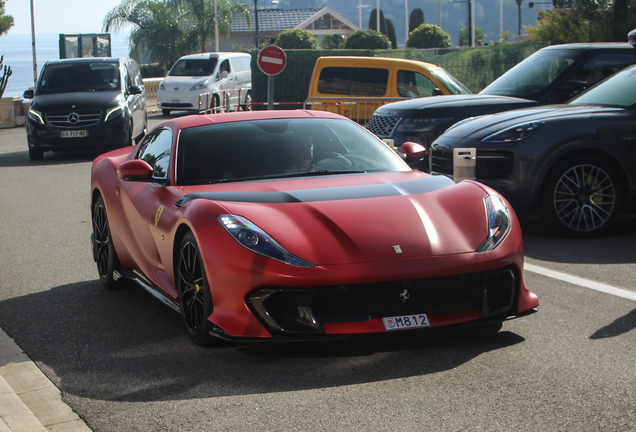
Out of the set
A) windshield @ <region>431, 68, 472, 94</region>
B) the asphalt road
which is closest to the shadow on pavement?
the asphalt road

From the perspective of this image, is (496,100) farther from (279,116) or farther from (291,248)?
(291,248)

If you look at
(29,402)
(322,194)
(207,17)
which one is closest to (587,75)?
(322,194)

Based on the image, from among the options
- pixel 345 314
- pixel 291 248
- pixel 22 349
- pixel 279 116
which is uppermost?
pixel 279 116

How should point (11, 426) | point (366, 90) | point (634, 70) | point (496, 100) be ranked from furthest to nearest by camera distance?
point (366, 90) < point (496, 100) < point (634, 70) < point (11, 426)

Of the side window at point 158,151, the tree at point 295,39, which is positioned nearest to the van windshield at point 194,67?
the tree at point 295,39

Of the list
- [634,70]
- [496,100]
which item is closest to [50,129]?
[496,100]

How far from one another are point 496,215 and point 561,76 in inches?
277

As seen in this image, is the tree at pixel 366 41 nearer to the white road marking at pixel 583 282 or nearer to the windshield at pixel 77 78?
the windshield at pixel 77 78

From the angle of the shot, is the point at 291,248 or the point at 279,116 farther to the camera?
the point at 279,116

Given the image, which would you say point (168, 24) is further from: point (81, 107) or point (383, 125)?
point (383, 125)

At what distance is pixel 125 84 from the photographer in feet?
62.4

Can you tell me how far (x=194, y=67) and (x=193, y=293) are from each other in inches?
1050

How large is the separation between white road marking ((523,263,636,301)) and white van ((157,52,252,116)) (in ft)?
72.7

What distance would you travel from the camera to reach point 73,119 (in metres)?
17.7
